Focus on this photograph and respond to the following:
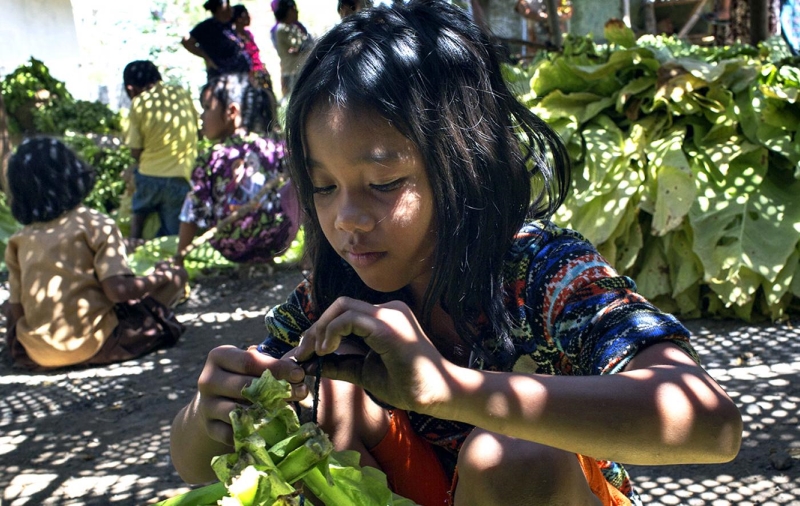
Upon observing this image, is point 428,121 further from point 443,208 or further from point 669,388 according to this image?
point 669,388

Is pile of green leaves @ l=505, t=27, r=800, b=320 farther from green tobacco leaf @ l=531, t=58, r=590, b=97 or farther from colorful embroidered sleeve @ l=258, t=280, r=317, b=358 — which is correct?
colorful embroidered sleeve @ l=258, t=280, r=317, b=358

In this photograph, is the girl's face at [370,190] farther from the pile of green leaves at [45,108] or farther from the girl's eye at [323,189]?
the pile of green leaves at [45,108]

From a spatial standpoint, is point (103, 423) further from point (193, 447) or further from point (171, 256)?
point (171, 256)

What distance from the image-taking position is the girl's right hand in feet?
4.60

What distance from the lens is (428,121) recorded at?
1537mm

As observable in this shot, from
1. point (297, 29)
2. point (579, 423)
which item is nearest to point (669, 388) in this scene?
point (579, 423)

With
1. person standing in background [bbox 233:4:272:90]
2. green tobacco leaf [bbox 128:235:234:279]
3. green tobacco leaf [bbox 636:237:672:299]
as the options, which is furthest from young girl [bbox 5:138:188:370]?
person standing in background [bbox 233:4:272:90]

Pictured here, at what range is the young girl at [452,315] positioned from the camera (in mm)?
1233

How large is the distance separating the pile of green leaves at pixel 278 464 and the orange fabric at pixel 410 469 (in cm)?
26

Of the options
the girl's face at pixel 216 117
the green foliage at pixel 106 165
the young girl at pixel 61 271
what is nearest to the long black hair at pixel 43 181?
the young girl at pixel 61 271

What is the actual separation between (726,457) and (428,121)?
0.81 meters

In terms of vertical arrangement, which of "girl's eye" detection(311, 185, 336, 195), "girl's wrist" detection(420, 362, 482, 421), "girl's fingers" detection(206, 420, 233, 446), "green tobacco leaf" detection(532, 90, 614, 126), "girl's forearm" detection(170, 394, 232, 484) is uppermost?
"girl's eye" detection(311, 185, 336, 195)

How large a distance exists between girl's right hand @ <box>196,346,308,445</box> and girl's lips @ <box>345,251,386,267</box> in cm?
24

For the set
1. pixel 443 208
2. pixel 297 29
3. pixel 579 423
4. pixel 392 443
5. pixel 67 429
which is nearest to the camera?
pixel 579 423
